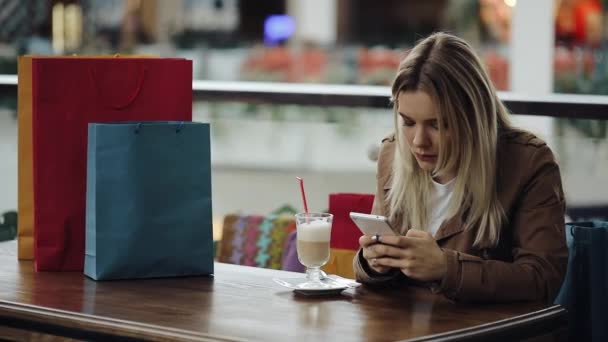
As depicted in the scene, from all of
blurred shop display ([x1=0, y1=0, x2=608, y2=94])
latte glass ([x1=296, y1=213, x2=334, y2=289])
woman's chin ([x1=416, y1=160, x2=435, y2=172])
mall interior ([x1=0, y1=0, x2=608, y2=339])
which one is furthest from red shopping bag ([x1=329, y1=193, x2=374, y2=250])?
blurred shop display ([x1=0, y1=0, x2=608, y2=94])

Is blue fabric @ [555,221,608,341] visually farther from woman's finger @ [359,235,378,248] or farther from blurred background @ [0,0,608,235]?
woman's finger @ [359,235,378,248]

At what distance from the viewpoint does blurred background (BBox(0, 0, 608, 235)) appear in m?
3.63

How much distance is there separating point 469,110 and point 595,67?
169cm

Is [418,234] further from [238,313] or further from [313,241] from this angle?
[238,313]

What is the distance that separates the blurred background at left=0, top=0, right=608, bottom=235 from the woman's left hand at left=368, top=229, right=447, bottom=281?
0.58 m

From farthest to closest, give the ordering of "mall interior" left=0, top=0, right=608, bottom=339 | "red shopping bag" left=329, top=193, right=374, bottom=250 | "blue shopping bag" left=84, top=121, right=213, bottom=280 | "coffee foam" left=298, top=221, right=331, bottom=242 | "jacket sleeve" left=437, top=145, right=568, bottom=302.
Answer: "mall interior" left=0, top=0, right=608, bottom=339, "red shopping bag" left=329, top=193, right=374, bottom=250, "blue shopping bag" left=84, top=121, right=213, bottom=280, "coffee foam" left=298, top=221, right=331, bottom=242, "jacket sleeve" left=437, top=145, right=568, bottom=302

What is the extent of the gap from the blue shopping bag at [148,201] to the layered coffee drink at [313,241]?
0.92 ft

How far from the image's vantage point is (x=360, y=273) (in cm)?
217

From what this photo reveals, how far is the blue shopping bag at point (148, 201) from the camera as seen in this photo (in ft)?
7.22

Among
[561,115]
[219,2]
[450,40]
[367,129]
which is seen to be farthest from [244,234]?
[219,2]

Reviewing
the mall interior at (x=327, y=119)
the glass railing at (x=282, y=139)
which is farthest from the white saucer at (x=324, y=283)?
the glass railing at (x=282, y=139)

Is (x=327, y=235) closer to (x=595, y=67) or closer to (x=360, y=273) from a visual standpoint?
(x=360, y=273)

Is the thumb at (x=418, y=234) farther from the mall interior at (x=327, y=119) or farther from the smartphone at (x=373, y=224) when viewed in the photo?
the mall interior at (x=327, y=119)

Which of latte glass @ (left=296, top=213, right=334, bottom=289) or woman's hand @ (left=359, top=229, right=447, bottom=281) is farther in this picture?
latte glass @ (left=296, top=213, right=334, bottom=289)
